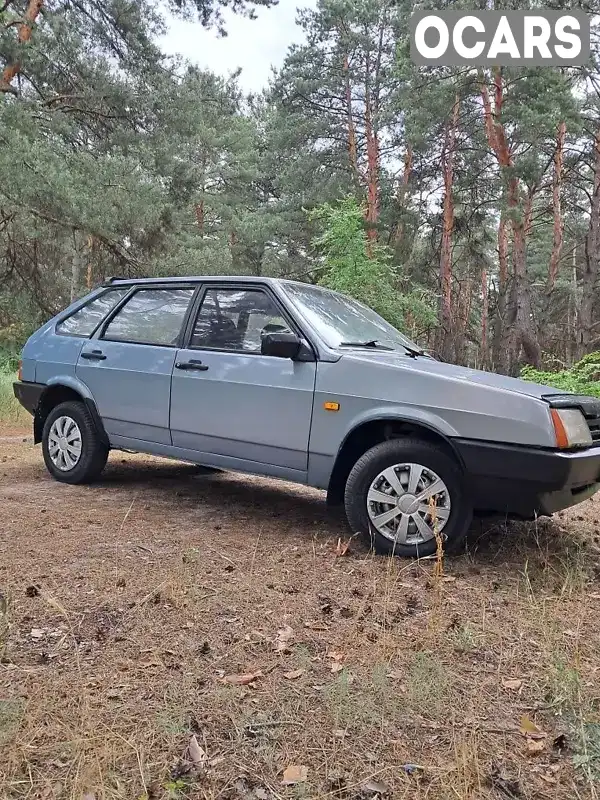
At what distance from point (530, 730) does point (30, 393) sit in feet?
16.3

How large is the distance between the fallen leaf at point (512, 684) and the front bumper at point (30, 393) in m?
4.56

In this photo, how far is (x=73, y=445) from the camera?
213 inches

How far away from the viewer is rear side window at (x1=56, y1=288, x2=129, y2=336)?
18.0ft

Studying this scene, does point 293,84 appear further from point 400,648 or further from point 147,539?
point 400,648

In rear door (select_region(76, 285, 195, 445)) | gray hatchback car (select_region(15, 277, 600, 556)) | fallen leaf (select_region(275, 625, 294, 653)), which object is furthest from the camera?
rear door (select_region(76, 285, 195, 445))

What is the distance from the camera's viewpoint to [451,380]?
3.64 meters

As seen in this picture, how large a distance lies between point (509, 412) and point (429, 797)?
2.14 meters

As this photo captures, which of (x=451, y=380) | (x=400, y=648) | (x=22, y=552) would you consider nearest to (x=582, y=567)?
(x=451, y=380)

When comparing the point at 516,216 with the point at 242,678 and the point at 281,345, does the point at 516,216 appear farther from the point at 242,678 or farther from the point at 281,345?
the point at 242,678

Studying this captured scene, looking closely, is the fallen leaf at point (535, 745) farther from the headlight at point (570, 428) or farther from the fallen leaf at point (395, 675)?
the headlight at point (570, 428)

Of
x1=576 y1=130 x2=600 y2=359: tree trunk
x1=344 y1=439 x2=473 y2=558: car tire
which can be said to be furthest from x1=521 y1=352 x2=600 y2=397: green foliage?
x1=344 y1=439 x2=473 y2=558: car tire

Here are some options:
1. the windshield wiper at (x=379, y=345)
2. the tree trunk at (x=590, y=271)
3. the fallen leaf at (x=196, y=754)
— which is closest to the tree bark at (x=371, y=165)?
the tree trunk at (x=590, y=271)

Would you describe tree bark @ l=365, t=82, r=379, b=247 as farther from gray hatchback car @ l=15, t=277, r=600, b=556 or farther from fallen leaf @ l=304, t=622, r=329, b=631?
fallen leaf @ l=304, t=622, r=329, b=631

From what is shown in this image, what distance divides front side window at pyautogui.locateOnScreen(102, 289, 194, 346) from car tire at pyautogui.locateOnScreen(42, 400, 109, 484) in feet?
Answer: 2.40
